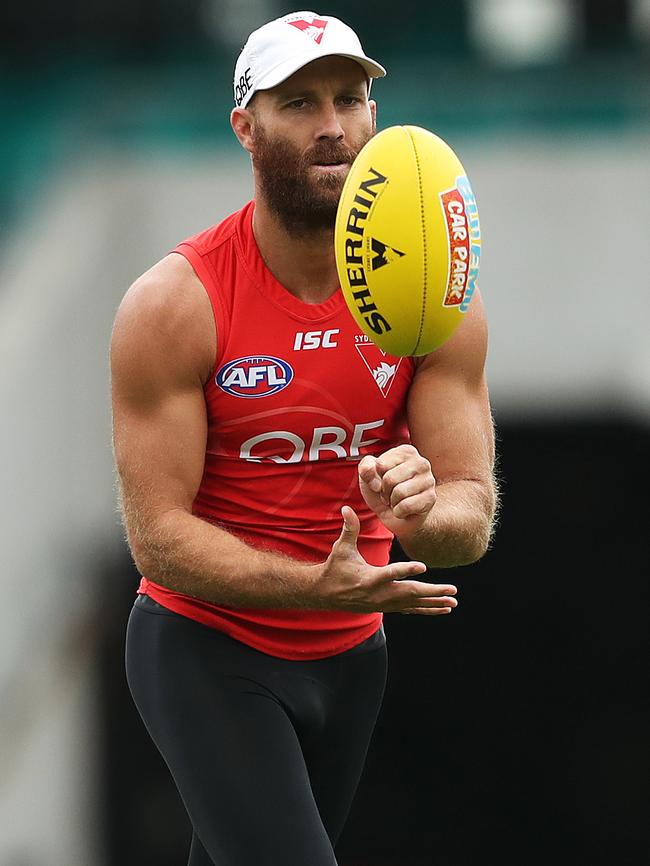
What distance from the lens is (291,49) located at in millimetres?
4594

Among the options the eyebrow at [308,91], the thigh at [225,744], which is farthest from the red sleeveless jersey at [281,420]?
the eyebrow at [308,91]

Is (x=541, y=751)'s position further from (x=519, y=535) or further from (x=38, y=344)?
(x=38, y=344)

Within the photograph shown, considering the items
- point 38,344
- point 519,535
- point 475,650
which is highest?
point 38,344

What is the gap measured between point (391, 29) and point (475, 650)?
8271 millimetres

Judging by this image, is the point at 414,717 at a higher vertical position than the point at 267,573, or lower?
lower

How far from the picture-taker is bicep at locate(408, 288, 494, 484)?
4.85m

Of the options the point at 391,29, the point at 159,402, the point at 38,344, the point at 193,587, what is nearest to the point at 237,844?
the point at 193,587

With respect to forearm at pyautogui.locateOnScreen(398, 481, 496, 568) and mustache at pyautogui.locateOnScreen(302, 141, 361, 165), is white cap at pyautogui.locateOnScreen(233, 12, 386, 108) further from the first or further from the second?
forearm at pyautogui.locateOnScreen(398, 481, 496, 568)

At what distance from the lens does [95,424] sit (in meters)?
12.3

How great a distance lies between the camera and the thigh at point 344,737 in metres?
4.99

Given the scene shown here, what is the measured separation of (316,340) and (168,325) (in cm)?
46

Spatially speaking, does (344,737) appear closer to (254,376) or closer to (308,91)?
(254,376)

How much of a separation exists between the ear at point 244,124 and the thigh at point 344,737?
1648 mm

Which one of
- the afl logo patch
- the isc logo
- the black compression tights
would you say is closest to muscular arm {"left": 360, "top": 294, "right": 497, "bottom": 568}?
the isc logo
